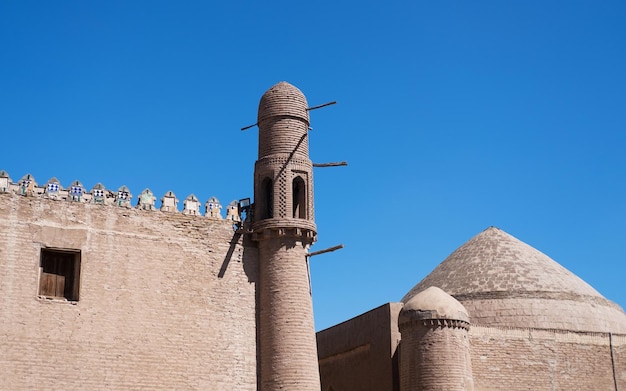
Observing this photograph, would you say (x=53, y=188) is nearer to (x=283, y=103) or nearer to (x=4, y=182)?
(x=4, y=182)

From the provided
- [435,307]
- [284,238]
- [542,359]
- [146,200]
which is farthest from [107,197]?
[542,359]

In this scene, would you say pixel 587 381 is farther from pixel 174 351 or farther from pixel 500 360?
pixel 174 351

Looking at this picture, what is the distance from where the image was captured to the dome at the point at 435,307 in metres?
22.9

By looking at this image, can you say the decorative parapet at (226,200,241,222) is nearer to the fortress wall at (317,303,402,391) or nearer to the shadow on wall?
the shadow on wall

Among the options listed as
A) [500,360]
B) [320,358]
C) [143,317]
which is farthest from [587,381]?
[143,317]

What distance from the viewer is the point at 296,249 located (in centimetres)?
2155

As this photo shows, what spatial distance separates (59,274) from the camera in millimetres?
19625

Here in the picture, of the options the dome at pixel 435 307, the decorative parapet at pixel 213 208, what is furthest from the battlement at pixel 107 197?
the dome at pixel 435 307

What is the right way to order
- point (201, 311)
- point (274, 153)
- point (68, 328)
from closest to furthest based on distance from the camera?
1. point (68, 328)
2. point (201, 311)
3. point (274, 153)

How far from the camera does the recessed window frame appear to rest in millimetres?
19359

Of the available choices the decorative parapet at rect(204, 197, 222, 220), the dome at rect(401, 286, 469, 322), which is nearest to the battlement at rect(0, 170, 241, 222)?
the decorative parapet at rect(204, 197, 222, 220)

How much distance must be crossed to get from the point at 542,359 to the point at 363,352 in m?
5.04

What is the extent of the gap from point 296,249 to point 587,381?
9.85 meters

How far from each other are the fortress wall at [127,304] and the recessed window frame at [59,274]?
8.2 inches
